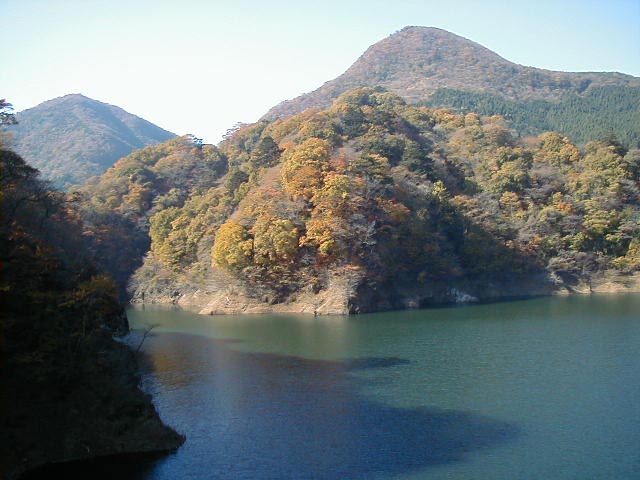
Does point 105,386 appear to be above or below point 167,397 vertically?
above

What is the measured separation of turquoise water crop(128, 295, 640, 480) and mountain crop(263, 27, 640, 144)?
59348 mm

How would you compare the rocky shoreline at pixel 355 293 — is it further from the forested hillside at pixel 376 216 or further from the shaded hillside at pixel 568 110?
the shaded hillside at pixel 568 110

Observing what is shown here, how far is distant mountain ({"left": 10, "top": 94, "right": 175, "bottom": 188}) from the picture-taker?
11225 cm

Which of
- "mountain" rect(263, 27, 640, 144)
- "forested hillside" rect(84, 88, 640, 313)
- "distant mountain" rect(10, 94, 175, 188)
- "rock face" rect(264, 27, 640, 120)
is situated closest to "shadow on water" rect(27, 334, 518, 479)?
"forested hillside" rect(84, 88, 640, 313)

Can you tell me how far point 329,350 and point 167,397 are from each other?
11143 mm

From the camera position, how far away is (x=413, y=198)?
57.7m

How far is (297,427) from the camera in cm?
2108

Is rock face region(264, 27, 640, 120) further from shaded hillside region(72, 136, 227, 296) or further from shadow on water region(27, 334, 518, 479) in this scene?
shadow on water region(27, 334, 518, 479)

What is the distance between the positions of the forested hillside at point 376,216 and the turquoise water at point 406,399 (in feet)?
34.9

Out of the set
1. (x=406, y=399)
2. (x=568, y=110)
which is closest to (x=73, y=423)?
(x=406, y=399)

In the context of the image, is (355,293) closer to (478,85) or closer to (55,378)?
(55,378)

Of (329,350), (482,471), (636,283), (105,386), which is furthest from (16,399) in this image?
(636,283)

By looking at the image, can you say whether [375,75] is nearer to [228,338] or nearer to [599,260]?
[599,260]

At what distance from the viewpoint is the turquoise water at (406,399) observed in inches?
701
